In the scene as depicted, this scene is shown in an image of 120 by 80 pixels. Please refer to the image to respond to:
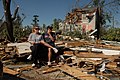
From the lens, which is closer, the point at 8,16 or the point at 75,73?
the point at 75,73

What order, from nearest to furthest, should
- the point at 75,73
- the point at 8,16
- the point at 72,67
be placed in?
the point at 75,73 → the point at 72,67 → the point at 8,16

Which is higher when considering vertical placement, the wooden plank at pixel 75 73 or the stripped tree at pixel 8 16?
the stripped tree at pixel 8 16

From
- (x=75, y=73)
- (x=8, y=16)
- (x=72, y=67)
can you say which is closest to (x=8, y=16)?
(x=8, y=16)

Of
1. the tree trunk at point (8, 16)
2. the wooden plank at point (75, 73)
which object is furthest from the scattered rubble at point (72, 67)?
the tree trunk at point (8, 16)

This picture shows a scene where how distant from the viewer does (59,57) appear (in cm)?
1063

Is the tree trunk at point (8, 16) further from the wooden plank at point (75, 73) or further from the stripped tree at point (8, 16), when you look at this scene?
the wooden plank at point (75, 73)

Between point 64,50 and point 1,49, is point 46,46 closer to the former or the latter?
point 64,50

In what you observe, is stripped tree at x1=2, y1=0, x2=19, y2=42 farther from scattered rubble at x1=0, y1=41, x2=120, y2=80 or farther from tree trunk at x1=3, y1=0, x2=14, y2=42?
scattered rubble at x1=0, y1=41, x2=120, y2=80

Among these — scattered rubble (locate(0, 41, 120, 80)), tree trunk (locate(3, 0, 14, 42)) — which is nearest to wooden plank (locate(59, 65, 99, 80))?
scattered rubble (locate(0, 41, 120, 80))

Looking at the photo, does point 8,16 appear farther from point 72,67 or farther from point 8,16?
point 72,67

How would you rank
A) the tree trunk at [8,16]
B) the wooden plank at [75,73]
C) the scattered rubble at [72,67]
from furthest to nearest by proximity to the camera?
the tree trunk at [8,16]
the scattered rubble at [72,67]
the wooden plank at [75,73]

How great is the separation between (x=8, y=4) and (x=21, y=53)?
193 inches

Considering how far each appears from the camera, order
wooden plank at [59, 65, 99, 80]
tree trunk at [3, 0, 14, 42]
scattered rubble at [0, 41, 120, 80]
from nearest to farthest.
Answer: wooden plank at [59, 65, 99, 80], scattered rubble at [0, 41, 120, 80], tree trunk at [3, 0, 14, 42]

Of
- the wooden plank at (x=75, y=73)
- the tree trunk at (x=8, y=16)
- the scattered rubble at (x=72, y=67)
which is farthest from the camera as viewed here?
the tree trunk at (x=8, y=16)
